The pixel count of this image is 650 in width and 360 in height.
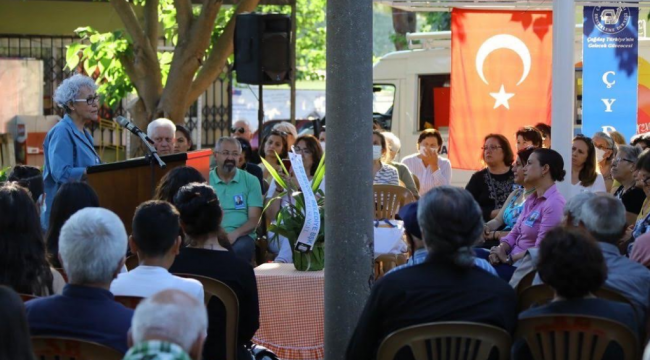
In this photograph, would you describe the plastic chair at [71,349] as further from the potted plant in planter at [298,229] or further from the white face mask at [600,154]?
the white face mask at [600,154]

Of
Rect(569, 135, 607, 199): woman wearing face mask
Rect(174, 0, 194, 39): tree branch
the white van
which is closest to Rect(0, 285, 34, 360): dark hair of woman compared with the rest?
Rect(569, 135, 607, 199): woman wearing face mask

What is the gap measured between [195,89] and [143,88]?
1.98 ft

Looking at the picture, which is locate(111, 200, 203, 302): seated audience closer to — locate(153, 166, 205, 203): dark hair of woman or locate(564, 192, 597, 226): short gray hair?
locate(153, 166, 205, 203): dark hair of woman

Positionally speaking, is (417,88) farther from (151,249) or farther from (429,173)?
(151,249)

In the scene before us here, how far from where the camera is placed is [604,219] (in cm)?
485

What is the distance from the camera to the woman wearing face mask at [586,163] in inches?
344

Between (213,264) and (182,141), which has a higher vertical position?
(182,141)

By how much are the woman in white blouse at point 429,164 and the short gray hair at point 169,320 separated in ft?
28.3

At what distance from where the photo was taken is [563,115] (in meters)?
7.14

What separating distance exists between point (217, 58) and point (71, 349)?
9.12 meters

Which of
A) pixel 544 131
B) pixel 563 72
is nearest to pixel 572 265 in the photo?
pixel 563 72

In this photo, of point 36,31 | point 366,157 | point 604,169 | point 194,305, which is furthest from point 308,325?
point 36,31

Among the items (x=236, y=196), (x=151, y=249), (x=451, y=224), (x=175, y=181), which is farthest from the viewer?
(x=236, y=196)

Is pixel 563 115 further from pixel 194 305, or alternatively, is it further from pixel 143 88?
pixel 143 88
